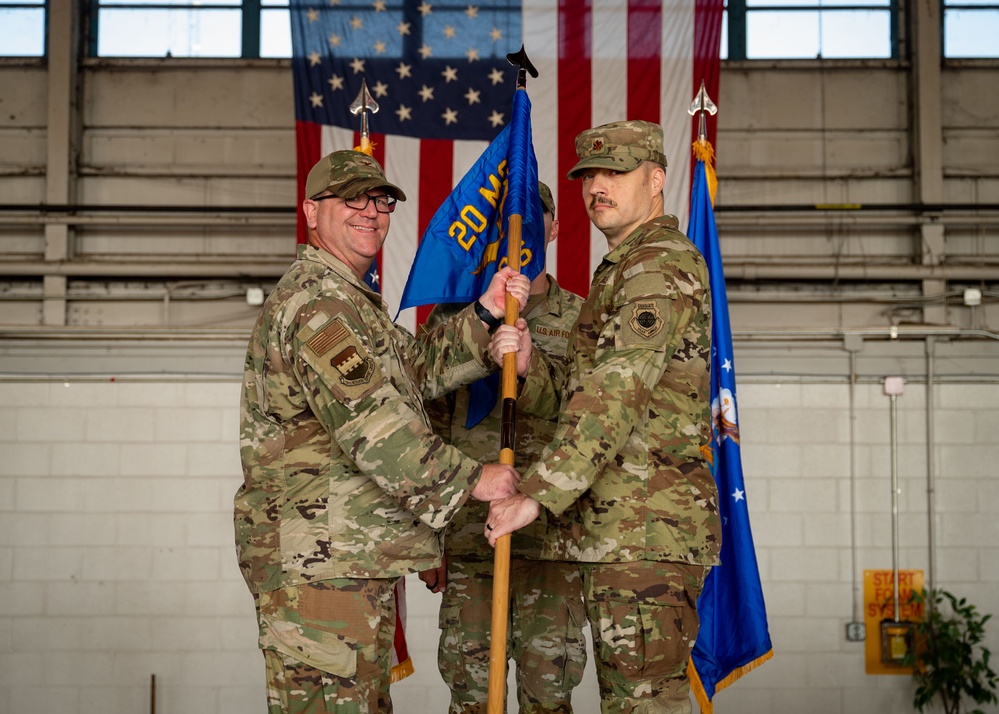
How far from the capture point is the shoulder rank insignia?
2.46 metres

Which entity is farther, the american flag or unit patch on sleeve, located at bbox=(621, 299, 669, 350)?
the american flag

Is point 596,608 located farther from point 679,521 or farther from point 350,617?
point 350,617

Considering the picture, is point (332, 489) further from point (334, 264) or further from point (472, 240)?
point (472, 240)

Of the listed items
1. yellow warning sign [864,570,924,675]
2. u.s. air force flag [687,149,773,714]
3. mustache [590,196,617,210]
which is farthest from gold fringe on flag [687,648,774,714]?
yellow warning sign [864,570,924,675]

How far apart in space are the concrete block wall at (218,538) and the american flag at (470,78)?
145cm

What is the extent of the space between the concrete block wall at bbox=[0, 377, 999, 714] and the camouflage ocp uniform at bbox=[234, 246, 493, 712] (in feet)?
10.0

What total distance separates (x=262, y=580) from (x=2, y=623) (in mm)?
3727

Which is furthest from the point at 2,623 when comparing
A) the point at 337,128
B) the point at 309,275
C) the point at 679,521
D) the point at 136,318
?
the point at 679,521

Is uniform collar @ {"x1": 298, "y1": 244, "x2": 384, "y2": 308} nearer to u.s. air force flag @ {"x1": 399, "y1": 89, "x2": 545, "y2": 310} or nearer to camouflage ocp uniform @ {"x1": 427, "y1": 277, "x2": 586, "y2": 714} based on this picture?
u.s. air force flag @ {"x1": 399, "y1": 89, "x2": 545, "y2": 310}

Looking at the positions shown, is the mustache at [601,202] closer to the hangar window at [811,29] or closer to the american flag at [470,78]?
the american flag at [470,78]

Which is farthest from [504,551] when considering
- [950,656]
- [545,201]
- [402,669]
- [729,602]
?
[950,656]

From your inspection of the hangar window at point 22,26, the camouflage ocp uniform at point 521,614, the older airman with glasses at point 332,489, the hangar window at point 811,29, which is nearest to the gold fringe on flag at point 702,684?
the camouflage ocp uniform at point 521,614

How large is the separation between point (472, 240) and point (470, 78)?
7.08 feet

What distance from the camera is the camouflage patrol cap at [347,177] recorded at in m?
2.72
